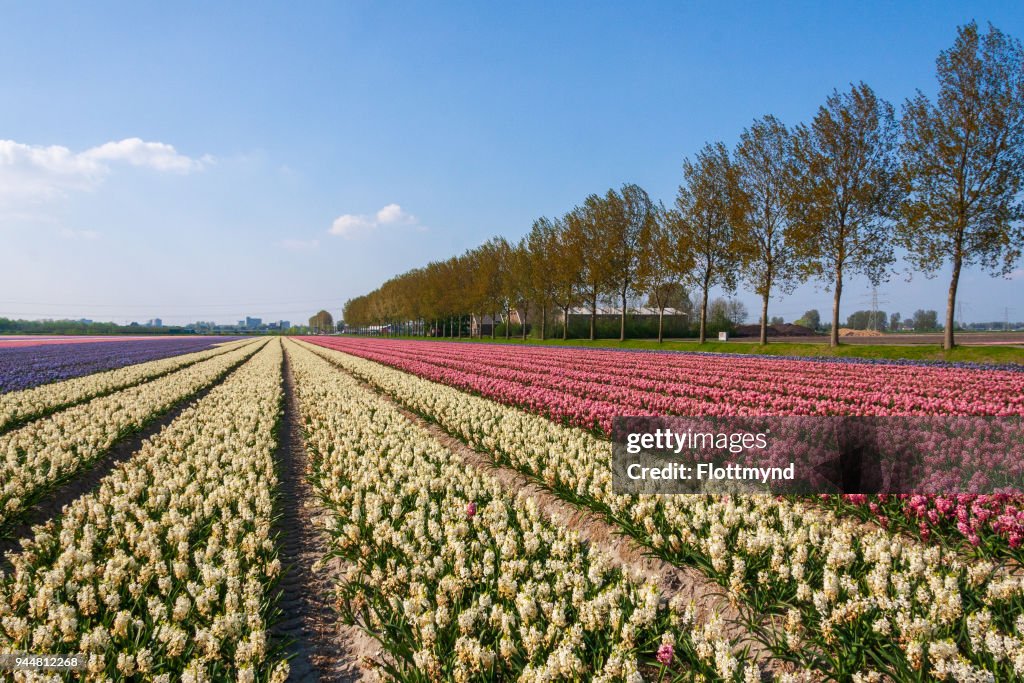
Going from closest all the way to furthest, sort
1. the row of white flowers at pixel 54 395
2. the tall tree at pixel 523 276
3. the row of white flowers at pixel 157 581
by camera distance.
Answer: the row of white flowers at pixel 157 581
the row of white flowers at pixel 54 395
the tall tree at pixel 523 276

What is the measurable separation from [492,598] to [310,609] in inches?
71.6

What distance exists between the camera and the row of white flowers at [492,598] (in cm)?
329

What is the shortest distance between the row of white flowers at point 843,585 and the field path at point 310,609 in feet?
9.29

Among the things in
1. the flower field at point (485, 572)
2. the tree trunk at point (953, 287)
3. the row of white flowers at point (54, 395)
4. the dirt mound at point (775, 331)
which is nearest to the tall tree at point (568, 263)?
the tree trunk at point (953, 287)

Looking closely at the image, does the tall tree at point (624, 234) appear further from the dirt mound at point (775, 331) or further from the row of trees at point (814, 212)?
the dirt mound at point (775, 331)

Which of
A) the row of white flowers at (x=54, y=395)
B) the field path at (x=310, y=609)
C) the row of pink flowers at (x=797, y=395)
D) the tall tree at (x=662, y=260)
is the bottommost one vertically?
the field path at (x=310, y=609)

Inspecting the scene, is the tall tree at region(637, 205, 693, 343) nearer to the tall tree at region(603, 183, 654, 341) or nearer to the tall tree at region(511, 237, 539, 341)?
the tall tree at region(603, 183, 654, 341)

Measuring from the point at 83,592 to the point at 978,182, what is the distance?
35756 mm

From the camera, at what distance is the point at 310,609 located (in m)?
4.68

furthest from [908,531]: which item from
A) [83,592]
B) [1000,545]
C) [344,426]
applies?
[344,426]

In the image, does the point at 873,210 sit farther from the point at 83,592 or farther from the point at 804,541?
the point at 83,592

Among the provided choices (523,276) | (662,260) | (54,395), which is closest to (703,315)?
(662,260)

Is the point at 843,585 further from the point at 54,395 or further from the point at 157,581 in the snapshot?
the point at 54,395

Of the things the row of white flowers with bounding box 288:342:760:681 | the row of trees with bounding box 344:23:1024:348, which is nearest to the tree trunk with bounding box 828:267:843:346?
the row of trees with bounding box 344:23:1024:348
